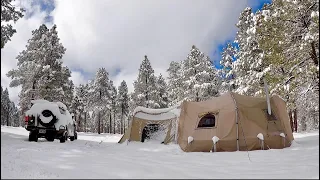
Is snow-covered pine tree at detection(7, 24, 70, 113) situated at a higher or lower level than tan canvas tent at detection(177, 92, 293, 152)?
higher

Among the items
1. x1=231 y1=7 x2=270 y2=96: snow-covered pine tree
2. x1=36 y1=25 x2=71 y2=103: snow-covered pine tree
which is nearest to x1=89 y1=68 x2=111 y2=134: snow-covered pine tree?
x1=36 y1=25 x2=71 y2=103: snow-covered pine tree

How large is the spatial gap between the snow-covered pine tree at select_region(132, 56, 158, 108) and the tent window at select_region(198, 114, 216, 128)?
26635 millimetres

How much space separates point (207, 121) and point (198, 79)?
20403 millimetres

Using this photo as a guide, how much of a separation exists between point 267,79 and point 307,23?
10.8 ft

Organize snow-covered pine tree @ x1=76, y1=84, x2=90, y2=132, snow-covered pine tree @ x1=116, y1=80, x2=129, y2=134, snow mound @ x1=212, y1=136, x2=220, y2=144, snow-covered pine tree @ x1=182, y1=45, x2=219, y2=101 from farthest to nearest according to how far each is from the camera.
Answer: snow-covered pine tree @ x1=116, y1=80, x2=129, y2=134 → snow-covered pine tree @ x1=76, y1=84, x2=90, y2=132 → snow-covered pine tree @ x1=182, y1=45, x2=219, y2=101 → snow mound @ x1=212, y1=136, x2=220, y2=144

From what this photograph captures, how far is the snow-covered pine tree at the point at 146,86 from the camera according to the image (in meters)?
43.2

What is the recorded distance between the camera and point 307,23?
14266 millimetres

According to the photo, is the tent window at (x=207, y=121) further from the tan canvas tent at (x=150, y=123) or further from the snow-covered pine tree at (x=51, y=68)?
the snow-covered pine tree at (x=51, y=68)

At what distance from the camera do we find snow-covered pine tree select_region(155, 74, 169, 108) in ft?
145

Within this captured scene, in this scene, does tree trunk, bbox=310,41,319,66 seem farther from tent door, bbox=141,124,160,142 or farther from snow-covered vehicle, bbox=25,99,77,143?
snow-covered vehicle, bbox=25,99,77,143

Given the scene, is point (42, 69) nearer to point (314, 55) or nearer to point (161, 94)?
point (161, 94)

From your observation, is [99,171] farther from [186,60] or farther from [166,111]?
[186,60]

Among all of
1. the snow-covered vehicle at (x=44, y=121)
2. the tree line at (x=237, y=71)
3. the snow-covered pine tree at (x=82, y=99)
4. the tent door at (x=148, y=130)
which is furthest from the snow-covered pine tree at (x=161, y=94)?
the snow-covered vehicle at (x=44, y=121)

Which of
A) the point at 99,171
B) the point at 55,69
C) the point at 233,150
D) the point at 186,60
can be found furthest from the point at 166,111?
the point at 186,60
